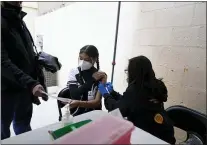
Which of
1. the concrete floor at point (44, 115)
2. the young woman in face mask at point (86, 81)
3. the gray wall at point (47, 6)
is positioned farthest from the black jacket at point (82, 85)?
the gray wall at point (47, 6)

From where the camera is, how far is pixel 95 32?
2254mm

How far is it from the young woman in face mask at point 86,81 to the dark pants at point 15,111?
1.04 ft

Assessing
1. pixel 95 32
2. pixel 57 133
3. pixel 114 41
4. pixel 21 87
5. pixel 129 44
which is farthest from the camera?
pixel 95 32

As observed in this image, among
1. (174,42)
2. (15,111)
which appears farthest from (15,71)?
(174,42)

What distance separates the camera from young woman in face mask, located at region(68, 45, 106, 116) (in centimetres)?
130

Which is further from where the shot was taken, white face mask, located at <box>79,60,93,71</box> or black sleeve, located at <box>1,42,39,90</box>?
white face mask, located at <box>79,60,93,71</box>

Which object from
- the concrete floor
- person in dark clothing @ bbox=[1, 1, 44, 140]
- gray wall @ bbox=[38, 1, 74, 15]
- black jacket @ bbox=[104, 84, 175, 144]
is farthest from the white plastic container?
gray wall @ bbox=[38, 1, 74, 15]

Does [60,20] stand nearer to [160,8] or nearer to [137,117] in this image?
[160,8]

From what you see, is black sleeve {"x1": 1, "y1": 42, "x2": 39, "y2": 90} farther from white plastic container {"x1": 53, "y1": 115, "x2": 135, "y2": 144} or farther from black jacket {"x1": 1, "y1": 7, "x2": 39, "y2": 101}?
white plastic container {"x1": 53, "y1": 115, "x2": 135, "y2": 144}

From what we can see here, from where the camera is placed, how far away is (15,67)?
3.46ft

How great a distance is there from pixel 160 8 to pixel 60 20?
6.04 ft

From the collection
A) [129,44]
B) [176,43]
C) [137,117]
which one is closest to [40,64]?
[137,117]

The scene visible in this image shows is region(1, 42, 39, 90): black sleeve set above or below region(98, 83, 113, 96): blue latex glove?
above

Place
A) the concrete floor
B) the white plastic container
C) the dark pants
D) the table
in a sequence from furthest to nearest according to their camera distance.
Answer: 1. the concrete floor
2. the dark pants
3. the table
4. the white plastic container
